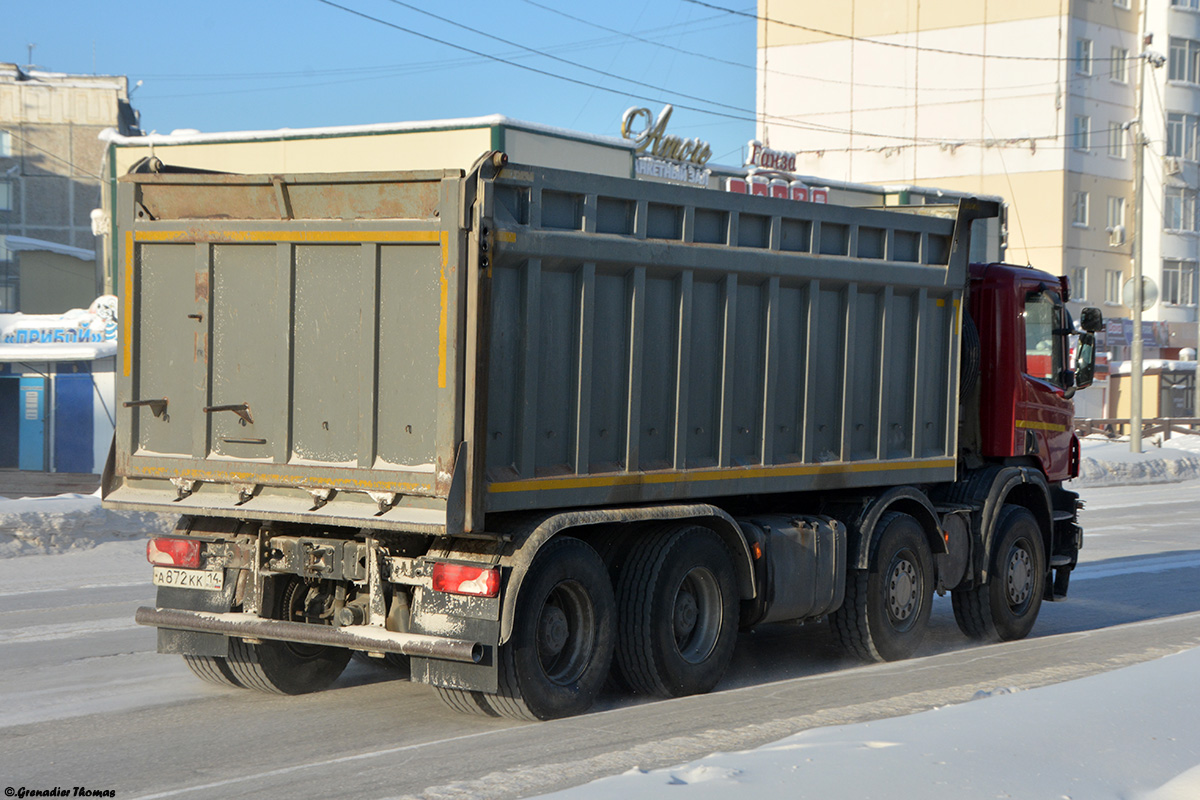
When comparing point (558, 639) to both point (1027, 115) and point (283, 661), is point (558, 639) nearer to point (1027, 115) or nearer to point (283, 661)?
point (283, 661)

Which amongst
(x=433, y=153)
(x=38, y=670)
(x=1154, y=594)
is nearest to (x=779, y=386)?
(x=38, y=670)

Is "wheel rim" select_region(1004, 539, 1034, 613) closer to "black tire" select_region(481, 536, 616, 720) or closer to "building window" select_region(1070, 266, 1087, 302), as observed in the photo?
"black tire" select_region(481, 536, 616, 720)

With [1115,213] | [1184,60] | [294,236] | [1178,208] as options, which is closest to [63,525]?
[294,236]

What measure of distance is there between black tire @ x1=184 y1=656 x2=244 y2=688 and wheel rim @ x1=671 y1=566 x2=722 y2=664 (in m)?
2.70

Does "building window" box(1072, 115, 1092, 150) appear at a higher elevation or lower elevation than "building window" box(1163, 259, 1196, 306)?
higher

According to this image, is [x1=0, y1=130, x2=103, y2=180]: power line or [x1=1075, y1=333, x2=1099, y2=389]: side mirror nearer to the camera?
[x1=1075, y1=333, x2=1099, y2=389]: side mirror

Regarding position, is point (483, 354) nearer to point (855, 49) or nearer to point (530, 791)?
point (530, 791)

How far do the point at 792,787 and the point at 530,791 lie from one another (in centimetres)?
120

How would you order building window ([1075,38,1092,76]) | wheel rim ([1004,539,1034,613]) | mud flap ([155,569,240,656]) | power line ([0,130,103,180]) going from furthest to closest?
power line ([0,130,103,180]) → building window ([1075,38,1092,76]) → wheel rim ([1004,539,1034,613]) → mud flap ([155,569,240,656])

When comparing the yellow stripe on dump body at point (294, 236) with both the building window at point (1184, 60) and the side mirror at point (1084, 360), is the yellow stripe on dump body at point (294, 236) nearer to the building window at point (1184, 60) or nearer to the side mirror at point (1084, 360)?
the side mirror at point (1084, 360)

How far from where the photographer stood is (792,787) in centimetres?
530

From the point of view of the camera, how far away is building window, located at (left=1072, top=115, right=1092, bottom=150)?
193 ft

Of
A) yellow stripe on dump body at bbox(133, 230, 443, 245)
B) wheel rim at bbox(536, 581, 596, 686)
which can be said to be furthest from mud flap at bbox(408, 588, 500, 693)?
yellow stripe on dump body at bbox(133, 230, 443, 245)

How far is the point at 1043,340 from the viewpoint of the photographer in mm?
10883
